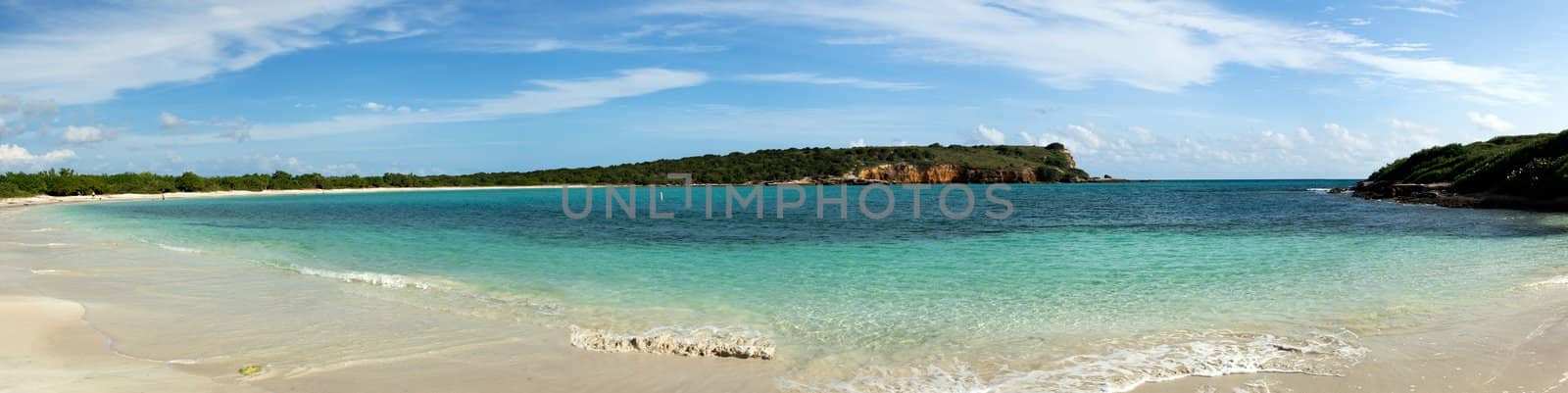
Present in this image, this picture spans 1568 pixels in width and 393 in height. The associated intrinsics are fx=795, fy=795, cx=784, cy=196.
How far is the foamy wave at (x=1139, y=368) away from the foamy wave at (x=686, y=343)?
1060 mm

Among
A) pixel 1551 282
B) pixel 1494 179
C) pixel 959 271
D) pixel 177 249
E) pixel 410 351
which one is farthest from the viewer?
pixel 1494 179

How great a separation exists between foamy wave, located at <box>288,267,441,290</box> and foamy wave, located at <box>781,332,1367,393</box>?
28.6ft

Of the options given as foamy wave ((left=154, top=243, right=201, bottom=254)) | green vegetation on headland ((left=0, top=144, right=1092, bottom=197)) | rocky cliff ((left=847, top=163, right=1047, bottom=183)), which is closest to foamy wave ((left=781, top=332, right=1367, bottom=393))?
foamy wave ((left=154, top=243, right=201, bottom=254))

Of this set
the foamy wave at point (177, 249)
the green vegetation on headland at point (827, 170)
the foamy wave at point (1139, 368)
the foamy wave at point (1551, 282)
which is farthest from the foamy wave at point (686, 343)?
the green vegetation on headland at point (827, 170)

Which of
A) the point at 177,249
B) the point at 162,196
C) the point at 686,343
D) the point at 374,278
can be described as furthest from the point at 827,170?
the point at 686,343

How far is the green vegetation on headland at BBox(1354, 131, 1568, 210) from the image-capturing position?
33062mm

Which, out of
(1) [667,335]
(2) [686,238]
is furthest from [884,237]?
(1) [667,335]

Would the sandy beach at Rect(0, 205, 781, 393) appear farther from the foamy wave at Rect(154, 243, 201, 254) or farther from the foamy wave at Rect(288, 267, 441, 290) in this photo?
the foamy wave at Rect(154, 243, 201, 254)

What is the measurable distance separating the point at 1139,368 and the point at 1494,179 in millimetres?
44700

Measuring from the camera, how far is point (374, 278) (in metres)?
13.5

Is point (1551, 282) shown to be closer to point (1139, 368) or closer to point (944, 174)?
point (1139, 368)

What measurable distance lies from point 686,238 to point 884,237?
18.6ft

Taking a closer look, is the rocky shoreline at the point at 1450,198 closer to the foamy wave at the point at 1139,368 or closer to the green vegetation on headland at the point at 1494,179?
the green vegetation on headland at the point at 1494,179

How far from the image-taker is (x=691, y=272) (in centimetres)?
1434
